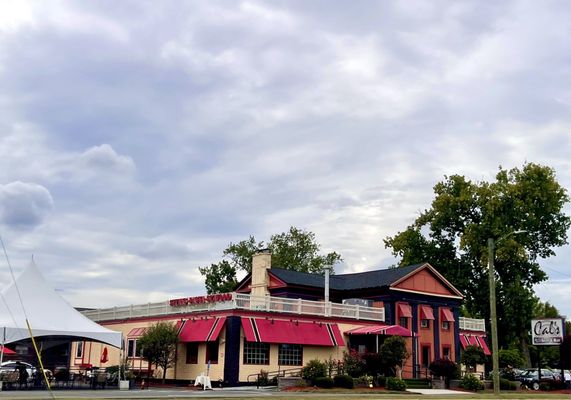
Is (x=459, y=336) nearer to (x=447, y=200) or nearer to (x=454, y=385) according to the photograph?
(x=454, y=385)

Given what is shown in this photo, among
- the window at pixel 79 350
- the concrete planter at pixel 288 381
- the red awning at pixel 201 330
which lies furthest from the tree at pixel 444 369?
the window at pixel 79 350

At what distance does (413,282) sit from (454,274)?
70.1 ft

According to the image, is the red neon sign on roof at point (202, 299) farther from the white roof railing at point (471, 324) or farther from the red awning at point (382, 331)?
the white roof railing at point (471, 324)

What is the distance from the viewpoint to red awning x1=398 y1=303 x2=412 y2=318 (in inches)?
1989

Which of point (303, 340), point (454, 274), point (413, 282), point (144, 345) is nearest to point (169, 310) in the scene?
point (144, 345)

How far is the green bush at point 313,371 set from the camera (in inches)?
1563

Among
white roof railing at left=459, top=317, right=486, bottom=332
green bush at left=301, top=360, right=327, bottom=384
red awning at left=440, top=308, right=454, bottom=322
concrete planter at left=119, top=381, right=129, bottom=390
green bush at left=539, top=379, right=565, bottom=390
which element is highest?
red awning at left=440, top=308, right=454, bottom=322

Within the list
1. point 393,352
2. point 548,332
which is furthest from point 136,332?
point 548,332

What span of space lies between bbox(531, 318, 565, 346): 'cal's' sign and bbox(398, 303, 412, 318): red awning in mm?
9593

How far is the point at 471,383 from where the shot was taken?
147ft

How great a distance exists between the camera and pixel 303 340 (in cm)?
4359

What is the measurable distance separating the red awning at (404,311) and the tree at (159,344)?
1690cm

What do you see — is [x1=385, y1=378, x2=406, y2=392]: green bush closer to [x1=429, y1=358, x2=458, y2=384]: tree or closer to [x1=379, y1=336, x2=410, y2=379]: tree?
[x1=379, y1=336, x2=410, y2=379]: tree

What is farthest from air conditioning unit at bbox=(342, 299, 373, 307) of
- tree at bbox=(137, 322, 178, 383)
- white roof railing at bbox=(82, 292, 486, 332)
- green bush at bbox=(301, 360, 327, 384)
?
tree at bbox=(137, 322, 178, 383)
